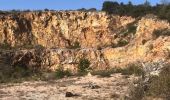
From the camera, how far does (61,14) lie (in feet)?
190

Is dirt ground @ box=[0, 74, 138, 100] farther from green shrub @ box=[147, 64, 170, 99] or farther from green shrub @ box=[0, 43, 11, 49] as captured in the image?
green shrub @ box=[0, 43, 11, 49]

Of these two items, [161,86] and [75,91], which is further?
[75,91]

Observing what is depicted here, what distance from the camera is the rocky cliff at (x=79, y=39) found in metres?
45.3

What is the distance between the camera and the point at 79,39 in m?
57.2

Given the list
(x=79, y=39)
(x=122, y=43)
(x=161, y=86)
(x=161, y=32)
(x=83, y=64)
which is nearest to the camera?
(x=161, y=86)

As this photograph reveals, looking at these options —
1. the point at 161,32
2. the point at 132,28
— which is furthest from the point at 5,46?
the point at 161,32

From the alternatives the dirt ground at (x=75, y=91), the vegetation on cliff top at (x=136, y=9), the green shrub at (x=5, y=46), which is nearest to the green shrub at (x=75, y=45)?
the vegetation on cliff top at (x=136, y=9)

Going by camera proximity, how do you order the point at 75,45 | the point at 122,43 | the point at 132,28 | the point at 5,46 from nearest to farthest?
the point at 122,43
the point at 132,28
the point at 5,46
the point at 75,45

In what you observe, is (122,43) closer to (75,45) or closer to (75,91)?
(75,45)

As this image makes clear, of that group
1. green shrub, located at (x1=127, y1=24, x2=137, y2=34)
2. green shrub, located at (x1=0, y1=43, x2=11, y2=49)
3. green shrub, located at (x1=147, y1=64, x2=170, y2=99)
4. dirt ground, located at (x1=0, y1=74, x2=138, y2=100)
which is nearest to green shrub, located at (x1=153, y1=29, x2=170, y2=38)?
green shrub, located at (x1=127, y1=24, x2=137, y2=34)

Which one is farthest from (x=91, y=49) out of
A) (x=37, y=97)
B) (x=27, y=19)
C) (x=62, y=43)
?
(x=37, y=97)

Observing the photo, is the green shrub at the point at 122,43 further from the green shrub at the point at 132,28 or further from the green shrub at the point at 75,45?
the green shrub at the point at 75,45

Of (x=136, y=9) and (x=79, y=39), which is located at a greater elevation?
(x=136, y=9)

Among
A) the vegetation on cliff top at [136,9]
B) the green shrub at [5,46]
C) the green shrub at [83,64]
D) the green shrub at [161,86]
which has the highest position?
the vegetation on cliff top at [136,9]
